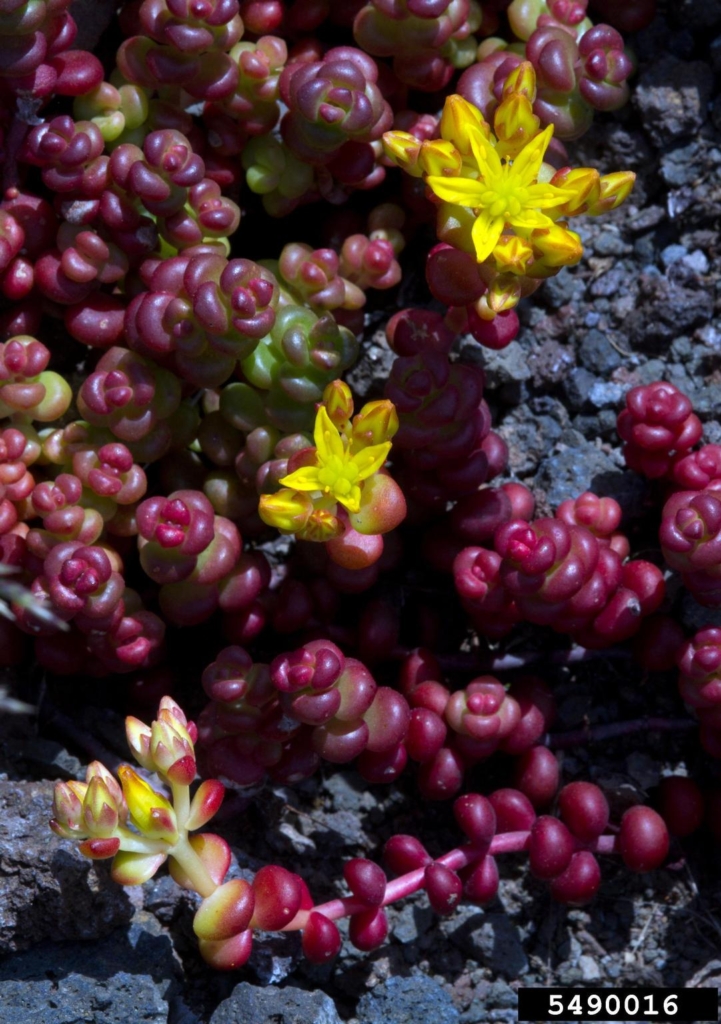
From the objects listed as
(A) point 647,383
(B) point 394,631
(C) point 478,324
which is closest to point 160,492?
(B) point 394,631

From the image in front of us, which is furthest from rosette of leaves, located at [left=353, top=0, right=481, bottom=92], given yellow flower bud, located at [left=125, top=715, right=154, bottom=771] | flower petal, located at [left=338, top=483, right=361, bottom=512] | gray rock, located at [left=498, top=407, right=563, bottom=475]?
yellow flower bud, located at [left=125, top=715, right=154, bottom=771]

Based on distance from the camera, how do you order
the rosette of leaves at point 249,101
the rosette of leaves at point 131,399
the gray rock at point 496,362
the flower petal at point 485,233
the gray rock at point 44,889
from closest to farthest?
the flower petal at point 485,233, the gray rock at point 44,889, the rosette of leaves at point 131,399, the rosette of leaves at point 249,101, the gray rock at point 496,362

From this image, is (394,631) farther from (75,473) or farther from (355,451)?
(75,473)

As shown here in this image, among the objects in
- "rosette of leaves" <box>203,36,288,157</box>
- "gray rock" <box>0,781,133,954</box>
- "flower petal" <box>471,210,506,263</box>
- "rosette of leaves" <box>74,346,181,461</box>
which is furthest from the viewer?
"rosette of leaves" <box>203,36,288,157</box>

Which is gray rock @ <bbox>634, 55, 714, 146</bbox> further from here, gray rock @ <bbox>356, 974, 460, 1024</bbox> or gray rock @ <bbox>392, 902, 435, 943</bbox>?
gray rock @ <bbox>356, 974, 460, 1024</bbox>

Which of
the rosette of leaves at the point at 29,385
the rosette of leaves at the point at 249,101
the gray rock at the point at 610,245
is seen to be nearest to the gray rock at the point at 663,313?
the gray rock at the point at 610,245

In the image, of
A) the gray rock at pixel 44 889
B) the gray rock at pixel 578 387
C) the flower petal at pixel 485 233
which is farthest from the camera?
the gray rock at pixel 578 387

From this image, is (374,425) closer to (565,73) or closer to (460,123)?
(460,123)

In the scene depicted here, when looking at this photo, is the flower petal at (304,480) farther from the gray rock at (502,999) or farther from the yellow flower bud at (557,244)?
the gray rock at (502,999)
